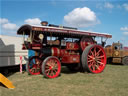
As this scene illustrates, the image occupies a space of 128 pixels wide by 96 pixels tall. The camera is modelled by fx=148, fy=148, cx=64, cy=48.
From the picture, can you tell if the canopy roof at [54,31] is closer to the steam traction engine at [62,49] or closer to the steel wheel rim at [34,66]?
the steam traction engine at [62,49]

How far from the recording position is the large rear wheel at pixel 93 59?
788 centimetres

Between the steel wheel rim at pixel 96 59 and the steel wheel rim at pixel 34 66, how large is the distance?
2859mm

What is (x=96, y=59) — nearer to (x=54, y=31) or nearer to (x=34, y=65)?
(x=54, y=31)

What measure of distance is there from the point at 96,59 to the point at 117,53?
6.50m

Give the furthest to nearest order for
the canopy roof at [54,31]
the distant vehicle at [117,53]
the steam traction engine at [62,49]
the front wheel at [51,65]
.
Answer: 1. the distant vehicle at [117,53]
2. the steam traction engine at [62,49]
3. the front wheel at [51,65]
4. the canopy roof at [54,31]

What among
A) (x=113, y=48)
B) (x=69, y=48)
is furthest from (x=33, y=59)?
(x=113, y=48)

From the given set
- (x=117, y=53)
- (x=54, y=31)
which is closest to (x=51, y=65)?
(x=54, y=31)

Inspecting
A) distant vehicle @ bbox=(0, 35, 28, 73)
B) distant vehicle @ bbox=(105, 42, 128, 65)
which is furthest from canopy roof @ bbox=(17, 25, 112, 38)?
distant vehicle @ bbox=(105, 42, 128, 65)

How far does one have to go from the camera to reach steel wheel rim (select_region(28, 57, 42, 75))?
8.23 metres

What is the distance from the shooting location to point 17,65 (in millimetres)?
9672

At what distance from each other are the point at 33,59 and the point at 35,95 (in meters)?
4.18

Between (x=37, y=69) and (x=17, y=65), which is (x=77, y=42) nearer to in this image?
(x=37, y=69)

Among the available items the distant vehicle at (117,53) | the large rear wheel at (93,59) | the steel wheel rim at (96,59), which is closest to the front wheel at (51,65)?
the large rear wheel at (93,59)

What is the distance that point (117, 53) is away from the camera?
45.9 feet
